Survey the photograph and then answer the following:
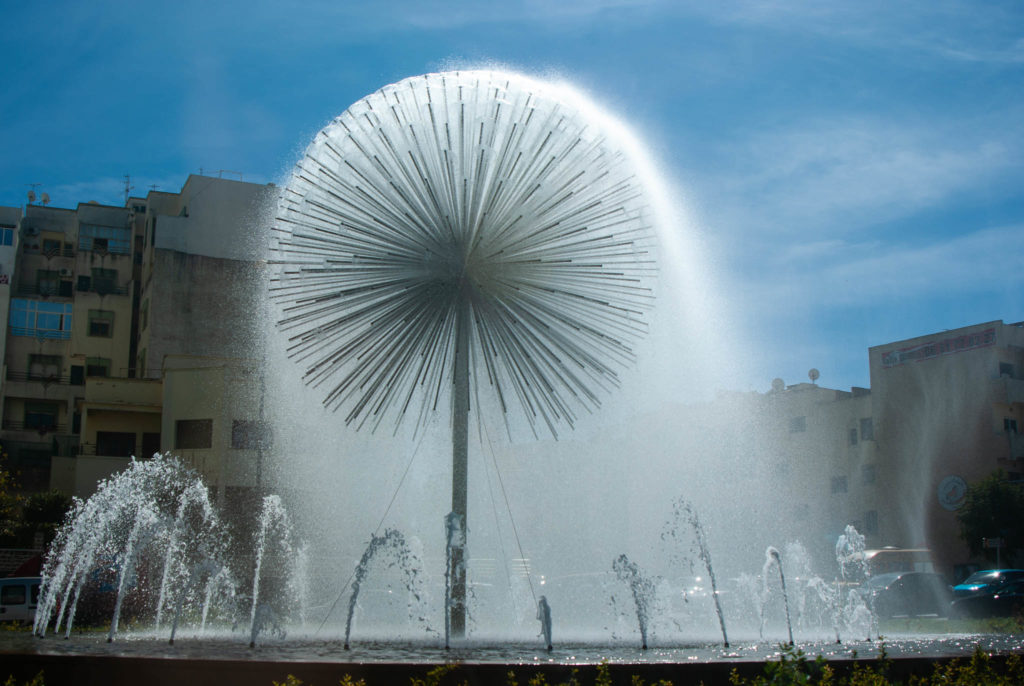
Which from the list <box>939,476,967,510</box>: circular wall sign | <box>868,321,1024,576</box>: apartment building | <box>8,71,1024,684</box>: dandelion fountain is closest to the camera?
<box>8,71,1024,684</box>: dandelion fountain

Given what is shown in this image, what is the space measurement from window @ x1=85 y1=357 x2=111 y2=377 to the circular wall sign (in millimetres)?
35280

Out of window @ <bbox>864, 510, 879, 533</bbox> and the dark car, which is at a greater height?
window @ <bbox>864, 510, 879, 533</bbox>

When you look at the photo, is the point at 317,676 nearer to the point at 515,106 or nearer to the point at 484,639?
the point at 484,639

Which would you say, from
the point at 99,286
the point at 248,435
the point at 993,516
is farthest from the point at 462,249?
the point at 99,286

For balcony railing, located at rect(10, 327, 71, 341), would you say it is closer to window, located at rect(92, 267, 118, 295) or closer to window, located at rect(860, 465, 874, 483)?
window, located at rect(92, 267, 118, 295)

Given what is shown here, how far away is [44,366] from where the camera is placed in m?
43.4

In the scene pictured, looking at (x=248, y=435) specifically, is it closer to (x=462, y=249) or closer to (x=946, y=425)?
(x=462, y=249)

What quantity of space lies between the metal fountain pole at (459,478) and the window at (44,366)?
120ft

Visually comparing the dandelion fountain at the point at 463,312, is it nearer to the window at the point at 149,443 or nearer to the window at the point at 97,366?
the window at the point at 149,443

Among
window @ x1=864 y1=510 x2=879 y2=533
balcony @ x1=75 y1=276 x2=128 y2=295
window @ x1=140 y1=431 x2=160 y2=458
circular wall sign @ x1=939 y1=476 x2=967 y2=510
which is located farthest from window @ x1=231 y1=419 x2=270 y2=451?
circular wall sign @ x1=939 y1=476 x2=967 y2=510

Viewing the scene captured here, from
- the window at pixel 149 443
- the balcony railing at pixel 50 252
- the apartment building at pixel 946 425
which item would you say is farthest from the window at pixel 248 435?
the apartment building at pixel 946 425

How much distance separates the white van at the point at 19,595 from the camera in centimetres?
2058

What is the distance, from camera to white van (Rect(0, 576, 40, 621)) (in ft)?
67.5

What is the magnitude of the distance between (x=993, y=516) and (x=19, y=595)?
105ft
